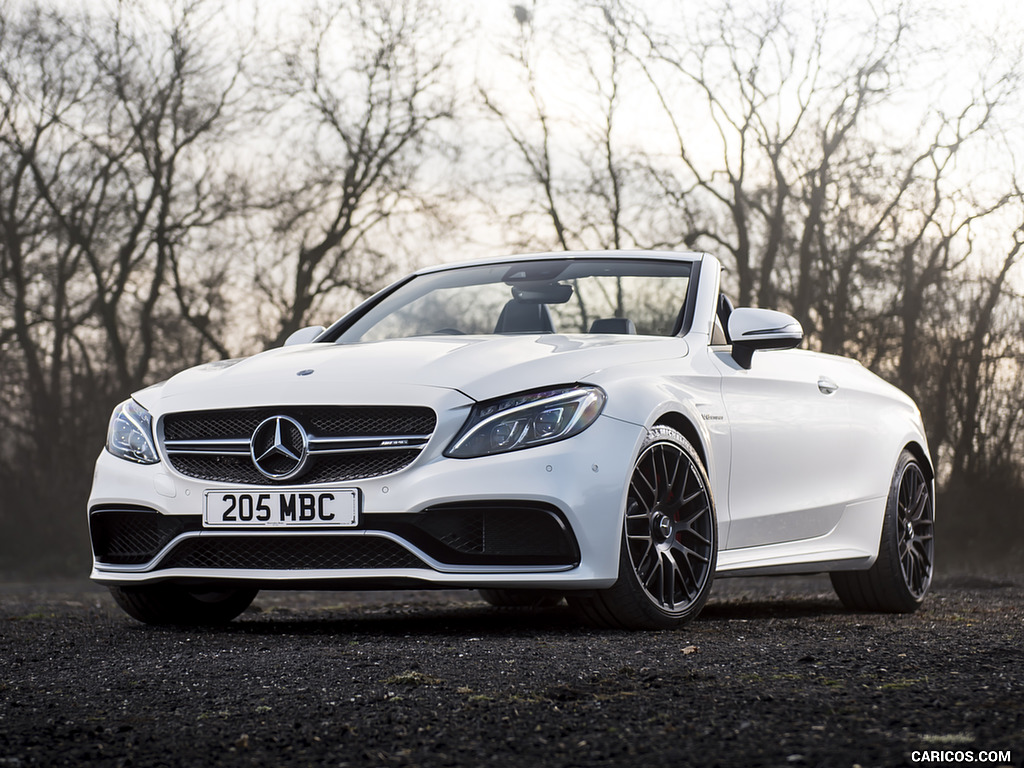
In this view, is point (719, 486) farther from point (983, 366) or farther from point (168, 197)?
point (168, 197)

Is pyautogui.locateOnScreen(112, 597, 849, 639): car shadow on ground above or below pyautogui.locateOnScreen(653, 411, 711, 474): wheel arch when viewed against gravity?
below

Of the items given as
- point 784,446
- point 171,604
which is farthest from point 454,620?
point 784,446

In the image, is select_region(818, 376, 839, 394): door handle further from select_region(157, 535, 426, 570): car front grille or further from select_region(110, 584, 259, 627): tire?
select_region(110, 584, 259, 627): tire

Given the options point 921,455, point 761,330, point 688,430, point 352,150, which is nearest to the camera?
point 688,430

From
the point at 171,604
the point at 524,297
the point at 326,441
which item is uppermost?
the point at 524,297

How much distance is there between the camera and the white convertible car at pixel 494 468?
15.4ft

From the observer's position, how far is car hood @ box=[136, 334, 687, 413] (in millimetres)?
4812

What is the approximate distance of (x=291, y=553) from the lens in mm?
4891

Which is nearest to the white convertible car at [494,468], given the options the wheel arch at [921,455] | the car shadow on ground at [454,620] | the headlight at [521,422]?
the headlight at [521,422]

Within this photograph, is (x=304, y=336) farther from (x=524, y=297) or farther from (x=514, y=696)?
(x=514, y=696)

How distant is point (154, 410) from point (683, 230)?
62.3 feet

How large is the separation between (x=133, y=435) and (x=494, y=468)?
1.64 metres

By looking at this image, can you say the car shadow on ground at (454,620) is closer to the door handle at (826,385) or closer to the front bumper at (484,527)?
the front bumper at (484,527)

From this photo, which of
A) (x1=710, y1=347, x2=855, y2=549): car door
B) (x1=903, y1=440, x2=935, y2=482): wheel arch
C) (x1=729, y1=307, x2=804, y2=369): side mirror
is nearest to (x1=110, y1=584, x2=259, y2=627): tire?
→ (x1=710, y1=347, x2=855, y2=549): car door
